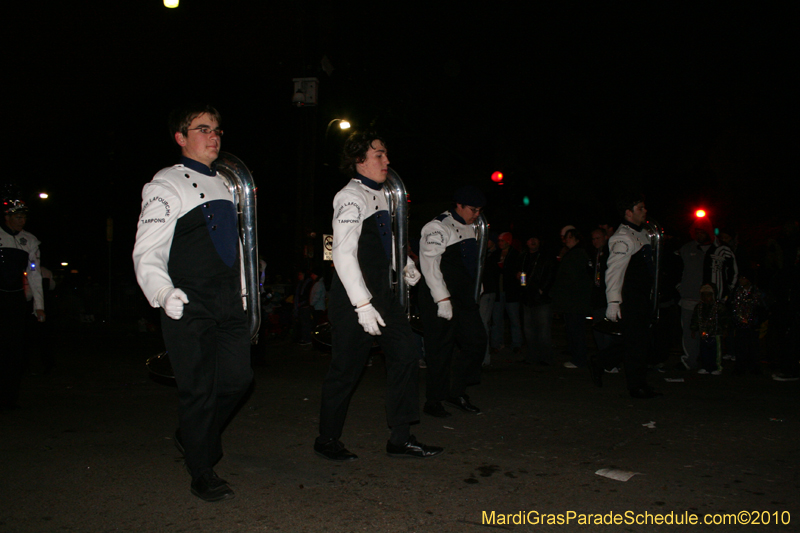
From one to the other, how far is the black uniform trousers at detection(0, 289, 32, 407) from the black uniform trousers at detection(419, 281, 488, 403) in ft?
12.3

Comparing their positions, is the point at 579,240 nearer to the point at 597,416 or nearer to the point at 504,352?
the point at 504,352

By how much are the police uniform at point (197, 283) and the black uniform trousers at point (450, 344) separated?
218 cm

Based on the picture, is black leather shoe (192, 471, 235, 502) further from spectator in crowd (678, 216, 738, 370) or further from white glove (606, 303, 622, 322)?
spectator in crowd (678, 216, 738, 370)

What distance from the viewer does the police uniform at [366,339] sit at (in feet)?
14.3

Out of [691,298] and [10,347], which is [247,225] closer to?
[10,347]

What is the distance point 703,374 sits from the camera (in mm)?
8094

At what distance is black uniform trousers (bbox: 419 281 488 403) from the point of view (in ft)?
18.5

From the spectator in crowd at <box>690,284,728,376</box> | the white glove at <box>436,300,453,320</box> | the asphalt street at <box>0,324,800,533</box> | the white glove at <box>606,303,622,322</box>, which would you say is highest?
the white glove at <box>436,300,453,320</box>

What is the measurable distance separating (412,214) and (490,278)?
94.3 feet

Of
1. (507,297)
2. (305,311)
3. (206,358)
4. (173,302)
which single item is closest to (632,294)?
(507,297)

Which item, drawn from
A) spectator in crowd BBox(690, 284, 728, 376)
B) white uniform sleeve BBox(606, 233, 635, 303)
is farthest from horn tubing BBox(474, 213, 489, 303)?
spectator in crowd BBox(690, 284, 728, 376)

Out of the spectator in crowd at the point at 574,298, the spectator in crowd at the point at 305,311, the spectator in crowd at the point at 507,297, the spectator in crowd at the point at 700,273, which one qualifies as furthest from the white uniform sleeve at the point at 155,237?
the spectator in crowd at the point at 305,311

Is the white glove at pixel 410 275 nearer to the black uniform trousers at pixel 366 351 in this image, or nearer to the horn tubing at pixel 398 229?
→ the horn tubing at pixel 398 229

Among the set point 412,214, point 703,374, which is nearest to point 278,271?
point 412,214
